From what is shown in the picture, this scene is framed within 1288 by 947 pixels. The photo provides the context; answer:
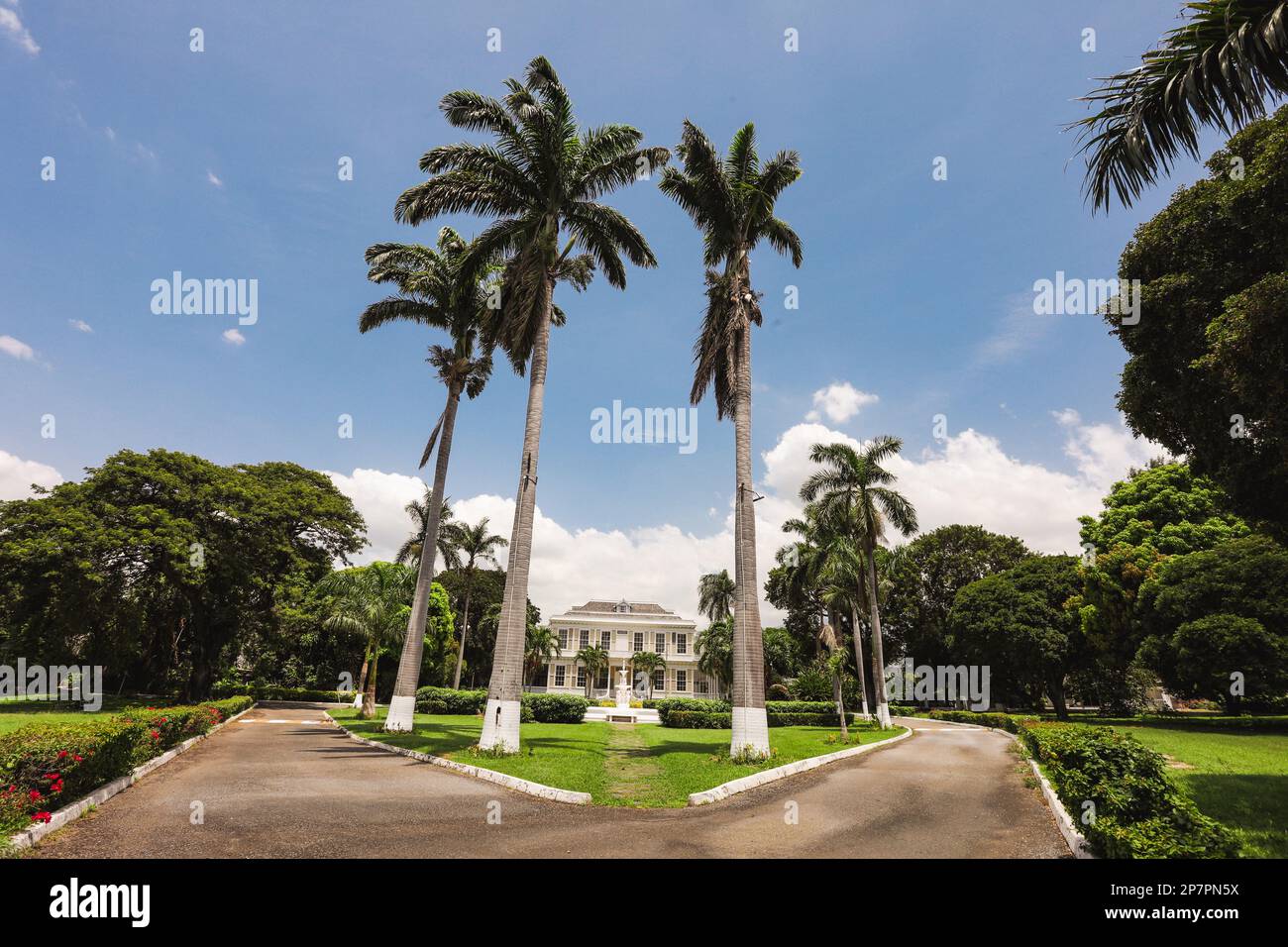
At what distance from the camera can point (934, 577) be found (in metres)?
55.0

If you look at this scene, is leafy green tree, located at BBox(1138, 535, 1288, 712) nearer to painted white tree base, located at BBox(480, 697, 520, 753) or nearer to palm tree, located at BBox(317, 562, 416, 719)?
painted white tree base, located at BBox(480, 697, 520, 753)

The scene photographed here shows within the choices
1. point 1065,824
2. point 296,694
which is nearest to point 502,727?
point 1065,824

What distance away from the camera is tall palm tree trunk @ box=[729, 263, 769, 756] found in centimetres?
1491

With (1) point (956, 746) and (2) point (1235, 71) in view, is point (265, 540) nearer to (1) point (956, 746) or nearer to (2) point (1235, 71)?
(1) point (956, 746)

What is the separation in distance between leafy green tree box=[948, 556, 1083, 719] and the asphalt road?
27849 millimetres

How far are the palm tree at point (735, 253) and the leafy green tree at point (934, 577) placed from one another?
131ft

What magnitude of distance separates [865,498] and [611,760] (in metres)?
21.0

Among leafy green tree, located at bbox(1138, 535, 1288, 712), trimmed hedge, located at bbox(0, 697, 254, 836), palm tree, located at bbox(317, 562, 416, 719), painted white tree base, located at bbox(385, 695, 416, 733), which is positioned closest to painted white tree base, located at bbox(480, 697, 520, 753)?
trimmed hedge, located at bbox(0, 697, 254, 836)

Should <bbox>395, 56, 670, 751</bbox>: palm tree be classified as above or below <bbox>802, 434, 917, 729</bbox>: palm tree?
above

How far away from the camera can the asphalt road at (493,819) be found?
718 centimetres

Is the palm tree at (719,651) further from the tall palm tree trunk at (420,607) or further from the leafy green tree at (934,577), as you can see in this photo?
the tall palm tree trunk at (420,607)

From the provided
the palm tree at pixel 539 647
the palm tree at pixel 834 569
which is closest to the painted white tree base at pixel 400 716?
the palm tree at pixel 834 569
